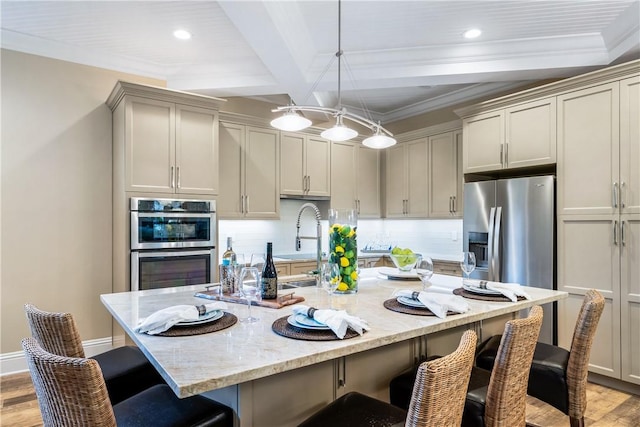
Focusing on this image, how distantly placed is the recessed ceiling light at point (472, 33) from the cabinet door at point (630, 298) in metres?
1.83

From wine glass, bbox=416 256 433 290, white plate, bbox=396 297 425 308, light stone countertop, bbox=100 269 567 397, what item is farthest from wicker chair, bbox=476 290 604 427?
white plate, bbox=396 297 425 308

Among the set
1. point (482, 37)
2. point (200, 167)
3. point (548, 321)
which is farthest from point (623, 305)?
point (200, 167)

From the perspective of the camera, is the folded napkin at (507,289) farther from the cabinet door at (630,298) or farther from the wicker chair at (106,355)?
the wicker chair at (106,355)

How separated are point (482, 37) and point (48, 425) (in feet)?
12.0

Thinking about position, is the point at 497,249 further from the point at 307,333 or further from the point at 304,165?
the point at 307,333

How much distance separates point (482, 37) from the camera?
3.12 meters

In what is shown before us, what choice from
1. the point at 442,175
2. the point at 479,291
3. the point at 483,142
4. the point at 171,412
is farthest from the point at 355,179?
the point at 171,412

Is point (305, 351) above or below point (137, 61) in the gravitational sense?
below

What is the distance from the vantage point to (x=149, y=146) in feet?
10.6

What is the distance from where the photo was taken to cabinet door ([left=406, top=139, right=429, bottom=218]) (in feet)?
15.3

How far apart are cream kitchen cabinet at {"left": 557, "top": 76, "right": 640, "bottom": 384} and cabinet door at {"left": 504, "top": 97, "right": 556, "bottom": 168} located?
79 mm

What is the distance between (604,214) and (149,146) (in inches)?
149

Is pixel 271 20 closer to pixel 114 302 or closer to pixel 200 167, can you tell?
pixel 200 167

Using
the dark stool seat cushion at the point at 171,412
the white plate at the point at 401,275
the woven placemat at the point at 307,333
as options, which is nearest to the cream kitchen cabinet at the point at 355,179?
the white plate at the point at 401,275
